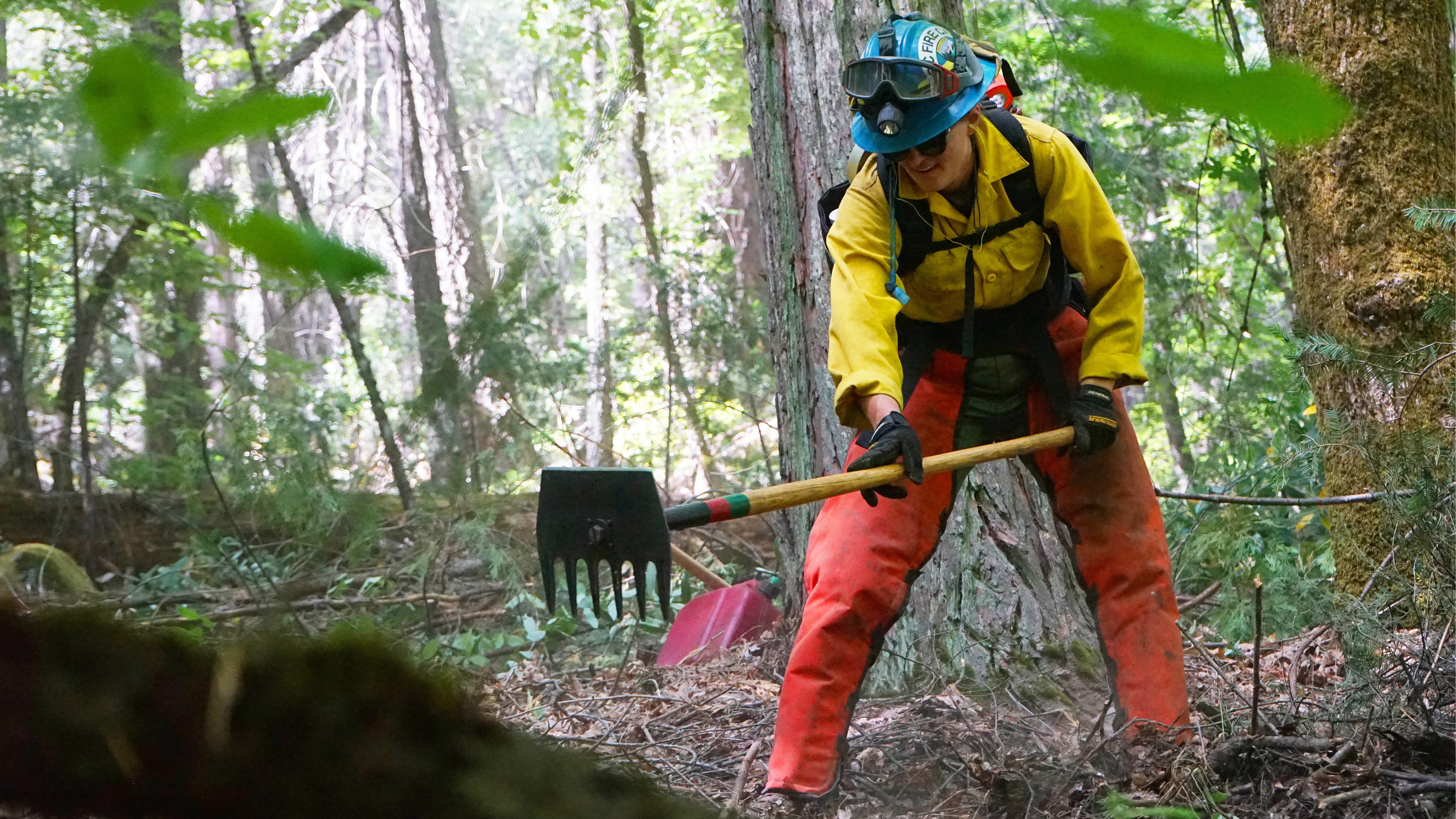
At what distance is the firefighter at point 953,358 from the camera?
300cm

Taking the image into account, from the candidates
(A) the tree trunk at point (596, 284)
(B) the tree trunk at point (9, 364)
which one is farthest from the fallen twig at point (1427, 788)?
(A) the tree trunk at point (596, 284)

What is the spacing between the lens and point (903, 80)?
2973mm

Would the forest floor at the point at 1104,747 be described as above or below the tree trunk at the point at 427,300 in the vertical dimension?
below

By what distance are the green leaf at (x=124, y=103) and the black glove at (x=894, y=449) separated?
2.14 meters

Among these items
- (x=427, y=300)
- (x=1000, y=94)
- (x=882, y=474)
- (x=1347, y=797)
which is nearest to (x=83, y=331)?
(x=882, y=474)

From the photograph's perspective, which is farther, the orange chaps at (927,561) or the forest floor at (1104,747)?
the orange chaps at (927,561)

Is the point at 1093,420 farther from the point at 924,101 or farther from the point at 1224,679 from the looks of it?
the point at 924,101

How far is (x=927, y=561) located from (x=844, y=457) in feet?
3.57

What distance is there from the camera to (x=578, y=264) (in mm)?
24281

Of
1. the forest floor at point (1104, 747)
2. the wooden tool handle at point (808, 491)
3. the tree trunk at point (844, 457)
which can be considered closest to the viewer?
the forest floor at point (1104, 747)

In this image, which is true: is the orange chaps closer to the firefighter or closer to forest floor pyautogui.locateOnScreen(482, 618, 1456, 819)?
the firefighter

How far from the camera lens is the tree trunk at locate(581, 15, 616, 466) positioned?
965 cm

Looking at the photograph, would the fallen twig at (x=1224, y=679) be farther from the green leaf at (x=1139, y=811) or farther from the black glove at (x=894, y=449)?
the black glove at (x=894, y=449)

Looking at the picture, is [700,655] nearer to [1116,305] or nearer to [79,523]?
[1116,305]
